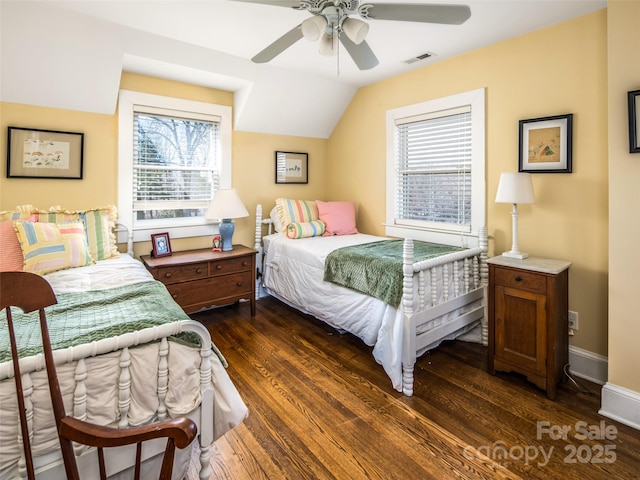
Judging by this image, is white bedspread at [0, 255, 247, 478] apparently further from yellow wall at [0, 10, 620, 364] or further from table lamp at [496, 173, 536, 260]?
yellow wall at [0, 10, 620, 364]

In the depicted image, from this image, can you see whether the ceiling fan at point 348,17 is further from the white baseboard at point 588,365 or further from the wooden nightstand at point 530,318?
the white baseboard at point 588,365

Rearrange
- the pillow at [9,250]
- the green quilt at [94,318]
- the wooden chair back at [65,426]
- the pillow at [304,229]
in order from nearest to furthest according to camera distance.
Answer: the wooden chair back at [65,426]
the green quilt at [94,318]
the pillow at [9,250]
the pillow at [304,229]

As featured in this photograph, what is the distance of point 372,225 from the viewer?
155 inches

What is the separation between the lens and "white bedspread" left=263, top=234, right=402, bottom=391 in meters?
2.32

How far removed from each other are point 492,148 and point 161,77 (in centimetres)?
303

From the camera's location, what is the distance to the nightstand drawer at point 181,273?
113 inches

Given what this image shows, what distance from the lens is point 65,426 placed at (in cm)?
92

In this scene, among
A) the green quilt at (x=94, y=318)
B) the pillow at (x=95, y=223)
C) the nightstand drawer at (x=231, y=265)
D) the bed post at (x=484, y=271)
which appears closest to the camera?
the green quilt at (x=94, y=318)

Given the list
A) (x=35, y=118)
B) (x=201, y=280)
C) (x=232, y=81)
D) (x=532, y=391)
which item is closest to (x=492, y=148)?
(x=532, y=391)

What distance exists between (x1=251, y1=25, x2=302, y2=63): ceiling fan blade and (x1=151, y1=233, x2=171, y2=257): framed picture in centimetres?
184

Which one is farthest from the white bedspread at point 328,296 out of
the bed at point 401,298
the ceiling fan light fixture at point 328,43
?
the ceiling fan light fixture at point 328,43

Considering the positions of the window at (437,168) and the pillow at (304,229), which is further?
the pillow at (304,229)

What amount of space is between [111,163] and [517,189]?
329cm


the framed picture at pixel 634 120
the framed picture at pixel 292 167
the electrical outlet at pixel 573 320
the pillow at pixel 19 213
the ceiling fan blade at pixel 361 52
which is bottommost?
the electrical outlet at pixel 573 320
